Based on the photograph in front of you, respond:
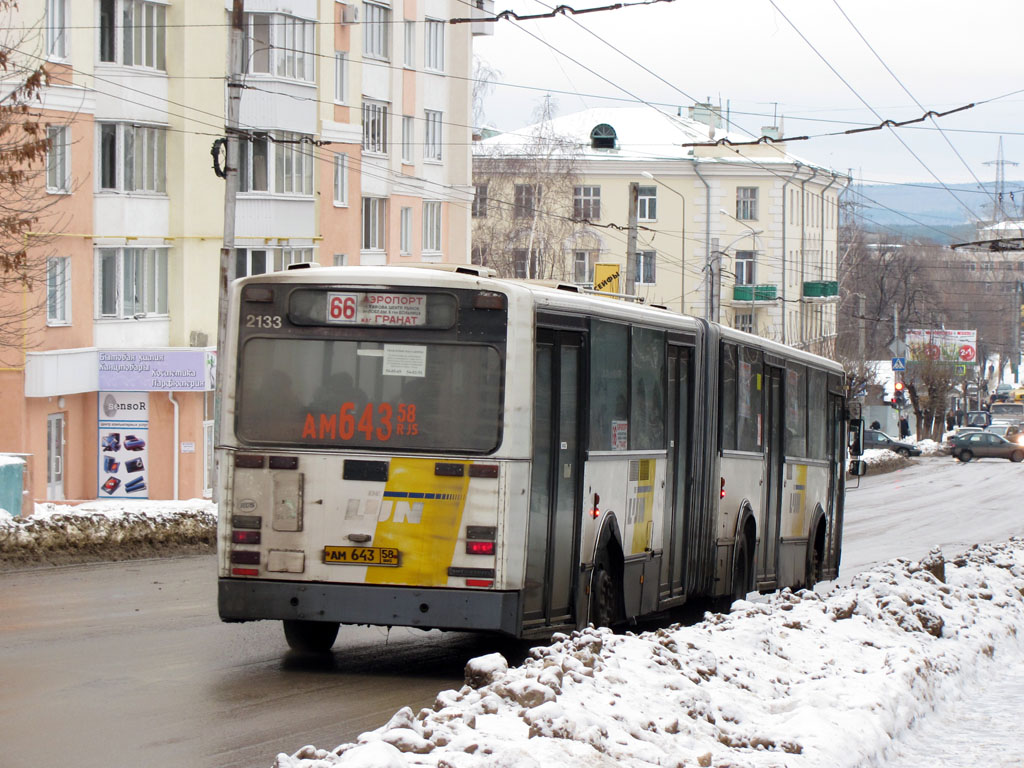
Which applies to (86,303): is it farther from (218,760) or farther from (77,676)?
(218,760)

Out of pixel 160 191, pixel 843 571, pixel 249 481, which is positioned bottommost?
pixel 843 571

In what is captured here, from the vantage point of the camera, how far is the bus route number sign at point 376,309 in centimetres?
1023

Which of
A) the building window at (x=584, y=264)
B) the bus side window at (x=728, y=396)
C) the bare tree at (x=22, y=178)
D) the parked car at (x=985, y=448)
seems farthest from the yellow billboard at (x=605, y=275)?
the building window at (x=584, y=264)

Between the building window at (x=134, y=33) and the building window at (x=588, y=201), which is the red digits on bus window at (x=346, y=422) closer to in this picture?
the building window at (x=134, y=33)

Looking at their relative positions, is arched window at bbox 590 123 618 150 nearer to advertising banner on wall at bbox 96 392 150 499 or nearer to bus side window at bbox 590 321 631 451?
advertising banner on wall at bbox 96 392 150 499

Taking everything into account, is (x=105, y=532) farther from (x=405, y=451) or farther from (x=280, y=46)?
(x=280, y=46)

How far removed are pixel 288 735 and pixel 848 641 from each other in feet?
13.4

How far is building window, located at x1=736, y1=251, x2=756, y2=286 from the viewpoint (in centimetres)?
8056

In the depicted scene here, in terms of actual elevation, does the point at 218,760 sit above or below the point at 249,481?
below

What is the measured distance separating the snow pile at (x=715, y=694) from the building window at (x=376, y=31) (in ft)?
122

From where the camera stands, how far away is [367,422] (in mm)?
10164

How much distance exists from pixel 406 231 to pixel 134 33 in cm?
1737

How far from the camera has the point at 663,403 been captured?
42.9 ft

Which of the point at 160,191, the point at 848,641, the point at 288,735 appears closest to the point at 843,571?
the point at 848,641
